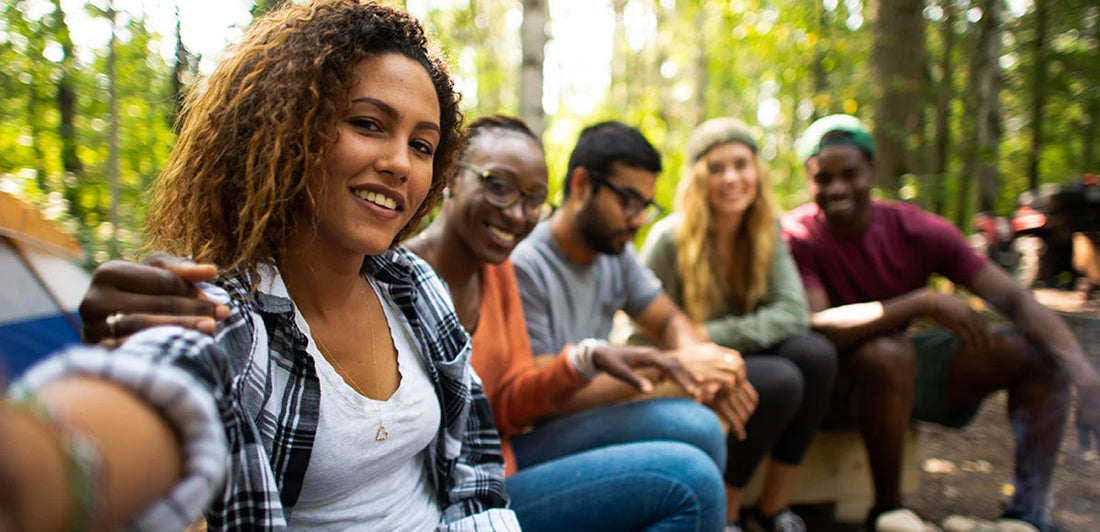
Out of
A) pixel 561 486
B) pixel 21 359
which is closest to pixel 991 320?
pixel 561 486

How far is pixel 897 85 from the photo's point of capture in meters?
5.05

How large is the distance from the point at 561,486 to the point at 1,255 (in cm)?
256

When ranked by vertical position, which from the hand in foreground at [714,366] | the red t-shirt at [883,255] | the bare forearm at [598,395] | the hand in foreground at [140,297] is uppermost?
the hand in foreground at [140,297]

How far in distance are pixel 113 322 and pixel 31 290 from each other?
2.57 m

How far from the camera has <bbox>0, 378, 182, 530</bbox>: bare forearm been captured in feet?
1.68

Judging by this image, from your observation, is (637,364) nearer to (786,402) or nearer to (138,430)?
(786,402)

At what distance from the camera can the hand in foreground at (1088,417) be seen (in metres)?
2.59

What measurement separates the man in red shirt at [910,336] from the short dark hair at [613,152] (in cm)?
94

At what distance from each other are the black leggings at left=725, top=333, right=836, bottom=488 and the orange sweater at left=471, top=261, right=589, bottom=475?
838 mm

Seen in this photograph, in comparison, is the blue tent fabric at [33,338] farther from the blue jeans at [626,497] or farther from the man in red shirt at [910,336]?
the man in red shirt at [910,336]

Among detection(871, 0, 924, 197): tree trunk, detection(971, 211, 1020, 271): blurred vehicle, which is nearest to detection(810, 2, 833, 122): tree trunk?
detection(871, 0, 924, 197): tree trunk

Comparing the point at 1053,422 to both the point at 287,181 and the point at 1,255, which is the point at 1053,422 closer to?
the point at 287,181

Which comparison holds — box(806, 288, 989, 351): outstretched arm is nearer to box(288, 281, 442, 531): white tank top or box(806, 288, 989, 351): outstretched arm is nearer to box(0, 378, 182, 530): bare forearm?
box(288, 281, 442, 531): white tank top

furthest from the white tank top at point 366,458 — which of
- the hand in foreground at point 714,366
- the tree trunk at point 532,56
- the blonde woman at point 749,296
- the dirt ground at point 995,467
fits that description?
the tree trunk at point 532,56
